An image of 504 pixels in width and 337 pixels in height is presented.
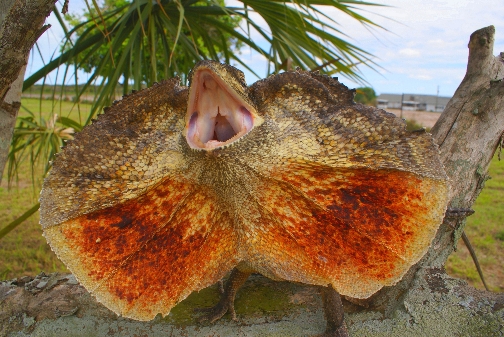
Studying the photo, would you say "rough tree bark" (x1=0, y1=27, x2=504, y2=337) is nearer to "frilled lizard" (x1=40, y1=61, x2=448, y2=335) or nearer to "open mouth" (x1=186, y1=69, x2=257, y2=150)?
"frilled lizard" (x1=40, y1=61, x2=448, y2=335)

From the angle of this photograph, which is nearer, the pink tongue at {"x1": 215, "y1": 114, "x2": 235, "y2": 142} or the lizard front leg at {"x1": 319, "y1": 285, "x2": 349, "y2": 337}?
the pink tongue at {"x1": 215, "y1": 114, "x2": 235, "y2": 142}

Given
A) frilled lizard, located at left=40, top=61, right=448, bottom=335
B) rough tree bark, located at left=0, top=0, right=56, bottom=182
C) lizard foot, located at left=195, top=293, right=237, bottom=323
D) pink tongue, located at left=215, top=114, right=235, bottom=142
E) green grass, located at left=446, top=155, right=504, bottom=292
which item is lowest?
green grass, located at left=446, top=155, right=504, bottom=292

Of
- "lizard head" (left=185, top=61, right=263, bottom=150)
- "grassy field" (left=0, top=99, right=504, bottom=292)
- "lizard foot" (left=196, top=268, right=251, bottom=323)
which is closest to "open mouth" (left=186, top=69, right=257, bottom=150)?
"lizard head" (left=185, top=61, right=263, bottom=150)

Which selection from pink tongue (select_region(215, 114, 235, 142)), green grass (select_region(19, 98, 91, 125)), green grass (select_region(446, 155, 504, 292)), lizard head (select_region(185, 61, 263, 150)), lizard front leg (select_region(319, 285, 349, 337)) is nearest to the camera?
lizard head (select_region(185, 61, 263, 150))

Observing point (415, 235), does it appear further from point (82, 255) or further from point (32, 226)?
point (32, 226)

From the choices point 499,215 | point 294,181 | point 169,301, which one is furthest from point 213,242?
point 499,215

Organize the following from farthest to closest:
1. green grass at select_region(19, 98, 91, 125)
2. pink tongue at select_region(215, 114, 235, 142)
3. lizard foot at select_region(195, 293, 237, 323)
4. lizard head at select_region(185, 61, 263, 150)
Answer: green grass at select_region(19, 98, 91, 125) → lizard foot at select_region(195, 293, 237, 323) → pink tongue at select_region(215, 114, 235, 142) → lizard head at select_region(185, 61, 263, 150)

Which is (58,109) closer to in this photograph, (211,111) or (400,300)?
(211,111)
